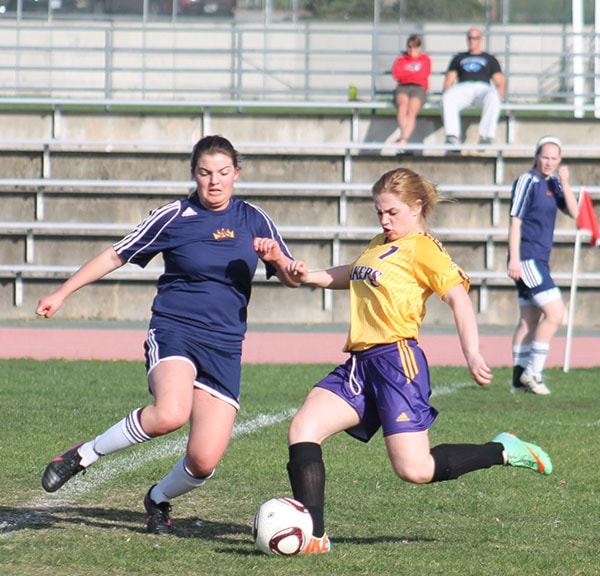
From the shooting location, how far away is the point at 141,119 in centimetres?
1923

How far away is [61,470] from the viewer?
5684 millimetres

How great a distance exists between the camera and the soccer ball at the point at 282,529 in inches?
207

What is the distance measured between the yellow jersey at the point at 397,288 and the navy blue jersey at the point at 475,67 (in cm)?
1314

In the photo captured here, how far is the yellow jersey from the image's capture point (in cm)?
552

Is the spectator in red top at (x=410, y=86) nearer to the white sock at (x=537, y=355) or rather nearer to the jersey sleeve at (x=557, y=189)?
the jersey sleeve at (x=557, y=189)

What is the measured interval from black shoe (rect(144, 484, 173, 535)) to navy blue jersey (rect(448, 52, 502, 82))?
13.5 metres

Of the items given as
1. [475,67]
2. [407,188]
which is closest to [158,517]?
[407,188]

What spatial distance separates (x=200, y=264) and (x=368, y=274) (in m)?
0.86

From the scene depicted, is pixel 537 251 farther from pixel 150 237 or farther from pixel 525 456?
pixel 150 237

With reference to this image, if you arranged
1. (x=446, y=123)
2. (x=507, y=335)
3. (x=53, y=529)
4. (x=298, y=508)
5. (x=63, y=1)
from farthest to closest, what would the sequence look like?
1. (x=63, y=1)
2. (x=446, y=123)
3. (x=507, y=335)
4. (x=53, y=529)
5. (x=298, y=508)

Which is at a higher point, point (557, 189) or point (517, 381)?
point (557, 189)

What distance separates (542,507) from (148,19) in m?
20.8

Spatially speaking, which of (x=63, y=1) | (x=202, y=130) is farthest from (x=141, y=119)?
(x=63, y=1)

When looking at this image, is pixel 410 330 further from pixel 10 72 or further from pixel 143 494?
pixel 10 72
